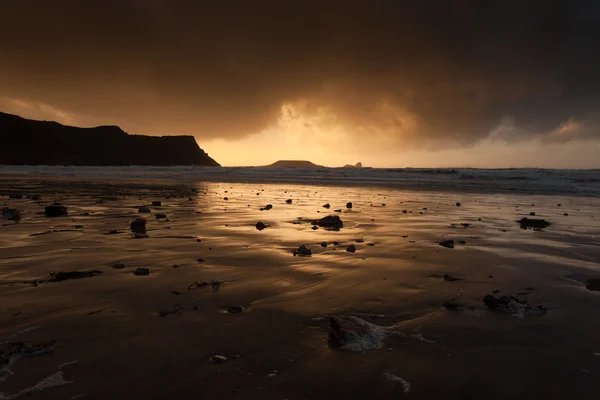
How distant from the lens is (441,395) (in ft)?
8.55

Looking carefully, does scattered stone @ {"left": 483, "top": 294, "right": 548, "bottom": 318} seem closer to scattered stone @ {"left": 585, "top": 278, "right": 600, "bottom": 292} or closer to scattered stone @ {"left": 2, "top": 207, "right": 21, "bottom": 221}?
scattered stone @ {"left": 585, "top": 278, "right": 600, "bottom": 292}

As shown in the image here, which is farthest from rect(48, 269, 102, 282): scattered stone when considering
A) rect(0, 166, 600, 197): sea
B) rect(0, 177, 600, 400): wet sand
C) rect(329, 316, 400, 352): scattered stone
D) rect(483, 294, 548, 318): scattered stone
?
rect(0, 166, 600, 197): sea

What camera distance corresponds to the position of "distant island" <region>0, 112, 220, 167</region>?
10681 cm

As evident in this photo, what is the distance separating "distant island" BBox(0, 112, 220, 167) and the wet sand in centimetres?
12195

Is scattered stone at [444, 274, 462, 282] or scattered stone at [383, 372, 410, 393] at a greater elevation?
scattered stone at [444, 274, 462, 282]

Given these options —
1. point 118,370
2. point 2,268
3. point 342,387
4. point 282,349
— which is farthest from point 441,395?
point 2,268

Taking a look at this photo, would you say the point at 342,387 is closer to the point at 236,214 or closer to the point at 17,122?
the point at 236,214

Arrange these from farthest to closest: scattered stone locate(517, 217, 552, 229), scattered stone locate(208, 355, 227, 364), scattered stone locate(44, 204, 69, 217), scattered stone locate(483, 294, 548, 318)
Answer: scattered stone locate(44, 204, 69, 217) → scattered stone locate(517, 217, 552, 229) → scattered stone locate(483, 294, 548, 318) → scattered stone locate(208, 355, 227, 364)

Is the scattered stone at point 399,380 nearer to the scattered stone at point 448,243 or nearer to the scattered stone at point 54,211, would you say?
the scattered stone at point 448,243

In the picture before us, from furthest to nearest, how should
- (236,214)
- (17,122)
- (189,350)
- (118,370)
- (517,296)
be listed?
(17,122), (236,214), (517,296), (189,350), (118,370)

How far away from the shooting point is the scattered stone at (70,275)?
496cm

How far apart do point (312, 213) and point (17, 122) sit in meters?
135

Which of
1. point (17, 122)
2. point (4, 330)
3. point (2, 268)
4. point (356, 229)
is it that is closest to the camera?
point (4, 330)

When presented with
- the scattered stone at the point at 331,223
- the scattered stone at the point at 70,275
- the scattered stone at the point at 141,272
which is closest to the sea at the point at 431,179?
the scattered stone at the point at 331,223
